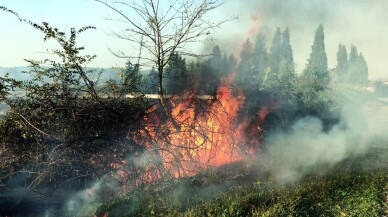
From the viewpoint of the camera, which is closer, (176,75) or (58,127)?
(58,127)

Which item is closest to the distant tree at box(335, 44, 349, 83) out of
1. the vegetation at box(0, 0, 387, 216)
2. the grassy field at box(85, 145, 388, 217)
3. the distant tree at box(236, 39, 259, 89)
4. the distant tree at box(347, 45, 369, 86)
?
the distant tree at box(347, 45, 369, 86)

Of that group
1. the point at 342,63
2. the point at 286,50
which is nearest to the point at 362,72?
the point at 342,63

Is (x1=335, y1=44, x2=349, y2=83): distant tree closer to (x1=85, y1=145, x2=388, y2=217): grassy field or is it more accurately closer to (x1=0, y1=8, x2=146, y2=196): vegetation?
(x1=85, y1=145, x2=388, y2=217): grassy field

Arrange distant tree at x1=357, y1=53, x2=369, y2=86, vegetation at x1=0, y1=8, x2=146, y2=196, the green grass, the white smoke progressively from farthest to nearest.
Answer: distant tree at x1=357, y1=53, x2=369, y2=86 < the white smoke < vegetation at x1=0, y1=8, x2=146, y2=196 < the green grass

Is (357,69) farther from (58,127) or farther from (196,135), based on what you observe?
(58,127)

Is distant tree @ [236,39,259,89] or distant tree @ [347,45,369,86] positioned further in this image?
distant tree @ [347,45,369,86]

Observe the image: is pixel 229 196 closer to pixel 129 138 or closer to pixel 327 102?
pixel 129 138

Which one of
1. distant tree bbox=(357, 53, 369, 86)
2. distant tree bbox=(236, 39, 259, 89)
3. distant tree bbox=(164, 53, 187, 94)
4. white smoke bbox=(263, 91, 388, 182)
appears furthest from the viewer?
distant tree bbox=(357, 53, 369, 86)

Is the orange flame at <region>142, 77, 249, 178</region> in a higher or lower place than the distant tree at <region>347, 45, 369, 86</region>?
lower

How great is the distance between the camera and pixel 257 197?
21.5ft

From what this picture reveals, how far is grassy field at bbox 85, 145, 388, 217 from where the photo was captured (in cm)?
616

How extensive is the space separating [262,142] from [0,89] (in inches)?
298

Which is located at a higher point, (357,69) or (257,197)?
A: (357,69)

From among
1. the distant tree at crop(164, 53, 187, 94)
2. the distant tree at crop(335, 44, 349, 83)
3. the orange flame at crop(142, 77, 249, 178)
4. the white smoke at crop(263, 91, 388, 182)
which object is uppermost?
the distant tree at crop(335, 44, 349, 83)
